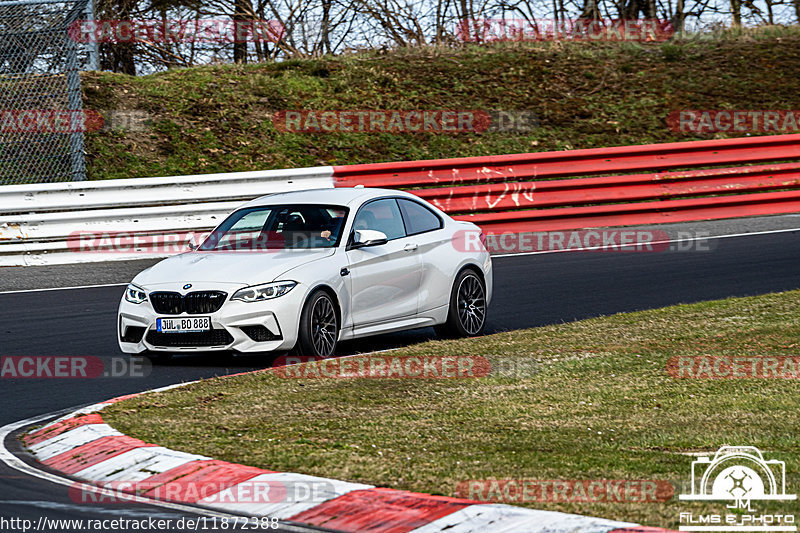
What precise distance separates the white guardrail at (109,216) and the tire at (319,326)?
6632 millimetres

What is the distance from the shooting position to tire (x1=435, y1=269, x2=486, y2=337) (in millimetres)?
11367

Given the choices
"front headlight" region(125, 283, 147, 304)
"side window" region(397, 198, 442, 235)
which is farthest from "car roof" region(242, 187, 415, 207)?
"front headlight" region(125, 283, 147, 304)

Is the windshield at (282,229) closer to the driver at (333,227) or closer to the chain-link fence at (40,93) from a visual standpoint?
the driver at (333,227)

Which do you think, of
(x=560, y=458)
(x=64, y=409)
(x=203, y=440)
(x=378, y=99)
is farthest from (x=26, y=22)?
(x=560, y=458)

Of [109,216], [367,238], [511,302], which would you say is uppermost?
[109,216]

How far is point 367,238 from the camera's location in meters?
10.6

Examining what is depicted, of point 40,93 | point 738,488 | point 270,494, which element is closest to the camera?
point 738,488

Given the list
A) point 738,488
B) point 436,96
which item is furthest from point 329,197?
point 436,96

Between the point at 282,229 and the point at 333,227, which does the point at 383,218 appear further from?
the point at 282,229

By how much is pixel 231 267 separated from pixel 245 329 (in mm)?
612

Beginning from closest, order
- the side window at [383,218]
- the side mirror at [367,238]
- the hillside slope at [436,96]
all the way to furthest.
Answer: the side mirror at [367,238] → the side window at [383,218] → the hillside slope at [436,96]

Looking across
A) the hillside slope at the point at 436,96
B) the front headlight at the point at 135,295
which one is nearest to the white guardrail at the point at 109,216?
the hillside slope at the point at 436,96

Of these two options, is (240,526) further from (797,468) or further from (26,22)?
(26,22)

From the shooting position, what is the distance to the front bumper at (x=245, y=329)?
9.70m
